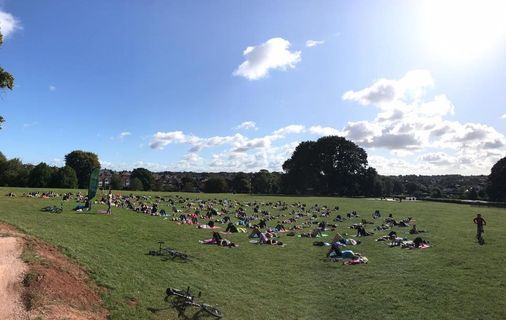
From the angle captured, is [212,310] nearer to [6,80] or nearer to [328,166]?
[6,80]

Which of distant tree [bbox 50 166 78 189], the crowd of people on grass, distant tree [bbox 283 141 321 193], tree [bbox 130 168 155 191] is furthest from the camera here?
tree [bbox 130 168 155 191]

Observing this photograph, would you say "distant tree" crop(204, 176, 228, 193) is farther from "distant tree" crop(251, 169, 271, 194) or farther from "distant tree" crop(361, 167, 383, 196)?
A: "distant tree" crop(361, 167, 383, 196)

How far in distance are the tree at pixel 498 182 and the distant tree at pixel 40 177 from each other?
91.8 meters

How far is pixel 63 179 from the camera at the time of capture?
79375 mm

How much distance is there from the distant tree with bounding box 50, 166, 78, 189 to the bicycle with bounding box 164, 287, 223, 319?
72785mm

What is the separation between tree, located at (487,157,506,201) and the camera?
88.7m

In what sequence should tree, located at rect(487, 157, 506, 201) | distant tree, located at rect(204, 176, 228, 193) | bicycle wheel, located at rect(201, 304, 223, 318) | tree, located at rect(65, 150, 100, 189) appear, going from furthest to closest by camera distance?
distant tree, located at rect(204, 176, 228, 193) < tree, located at rect(65, 150, 100, 189) < tree, located at rect(487, 157, 506, 201) < bicycle wheel, located at rect(201, 304, 223, 318)

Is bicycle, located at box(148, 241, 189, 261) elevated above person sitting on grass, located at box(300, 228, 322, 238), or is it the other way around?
person sitting on grass, located at box(300, 228, 322, 238)

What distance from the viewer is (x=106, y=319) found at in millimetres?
11633

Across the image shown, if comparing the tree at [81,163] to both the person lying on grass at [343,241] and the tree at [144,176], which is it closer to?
the tree at [144,176]

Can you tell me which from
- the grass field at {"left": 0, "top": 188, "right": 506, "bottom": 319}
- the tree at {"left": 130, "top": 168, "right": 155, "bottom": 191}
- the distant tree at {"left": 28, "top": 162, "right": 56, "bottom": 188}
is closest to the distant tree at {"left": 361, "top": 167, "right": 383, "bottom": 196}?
the tree at {"left": 130, "top": 168, "right": 155, "bottom": 191}

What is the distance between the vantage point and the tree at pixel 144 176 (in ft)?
386

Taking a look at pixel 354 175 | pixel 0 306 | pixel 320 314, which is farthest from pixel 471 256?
pixel 354 175

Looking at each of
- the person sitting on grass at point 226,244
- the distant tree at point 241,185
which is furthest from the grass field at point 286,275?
the distant tree at point 241,185
